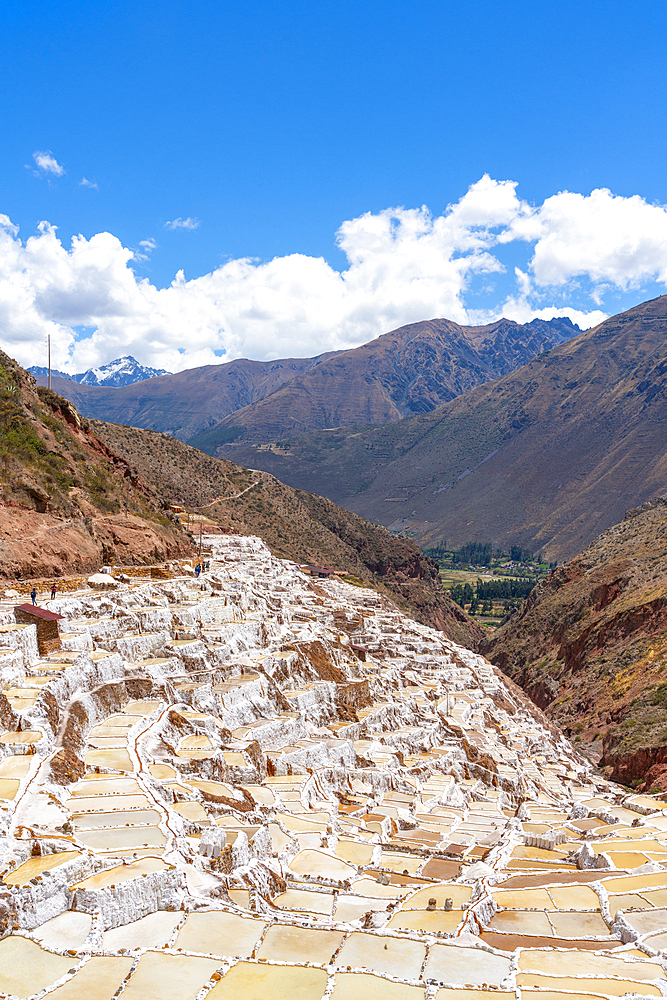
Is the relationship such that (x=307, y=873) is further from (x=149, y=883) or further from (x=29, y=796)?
(x=29, y=796)

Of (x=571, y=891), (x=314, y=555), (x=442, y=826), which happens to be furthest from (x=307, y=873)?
(x=314, y=555)

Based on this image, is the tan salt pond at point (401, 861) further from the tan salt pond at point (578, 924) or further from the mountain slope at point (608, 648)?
the mountain slope at point (608, 648)

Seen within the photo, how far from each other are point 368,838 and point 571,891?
7.16m

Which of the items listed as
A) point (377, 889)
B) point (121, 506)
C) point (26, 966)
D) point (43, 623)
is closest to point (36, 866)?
point (26, 966)

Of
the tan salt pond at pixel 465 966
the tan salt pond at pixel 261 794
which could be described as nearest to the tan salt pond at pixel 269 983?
the tan salt pond at pixel 465 966

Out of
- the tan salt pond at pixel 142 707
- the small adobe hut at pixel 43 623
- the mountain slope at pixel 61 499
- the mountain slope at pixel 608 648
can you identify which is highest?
the mountain slope at pixel 61 499

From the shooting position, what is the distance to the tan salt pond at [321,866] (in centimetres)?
2106

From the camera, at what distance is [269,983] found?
1418cm

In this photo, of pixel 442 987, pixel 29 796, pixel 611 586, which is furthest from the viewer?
pixel 611 586

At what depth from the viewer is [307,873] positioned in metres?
21.0

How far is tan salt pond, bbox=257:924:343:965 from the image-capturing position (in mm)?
15102

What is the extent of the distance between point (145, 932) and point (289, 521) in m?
102

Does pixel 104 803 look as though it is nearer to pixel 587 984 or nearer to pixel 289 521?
pixel 587 984

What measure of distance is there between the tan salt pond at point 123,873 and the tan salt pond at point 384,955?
4.37 meters
